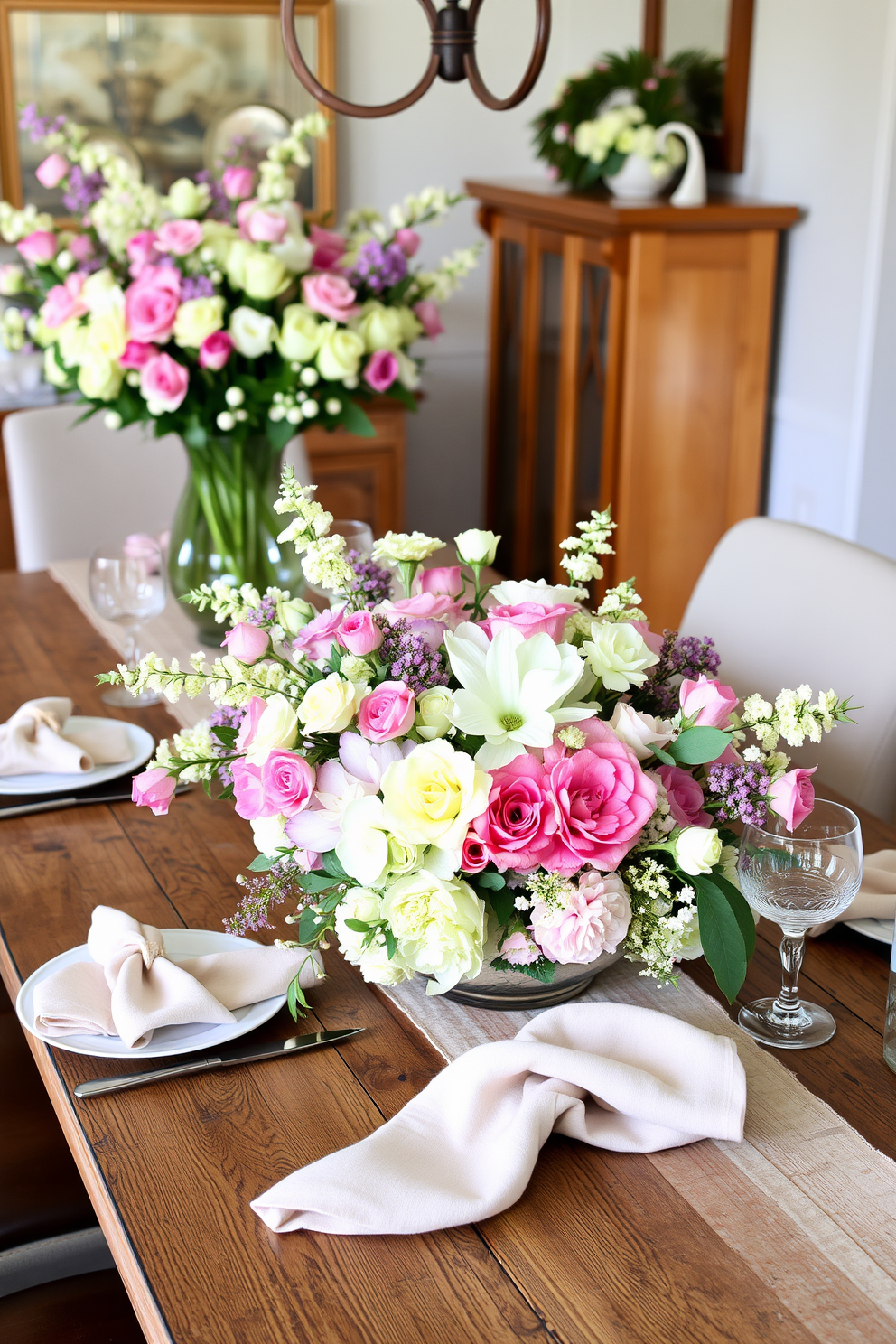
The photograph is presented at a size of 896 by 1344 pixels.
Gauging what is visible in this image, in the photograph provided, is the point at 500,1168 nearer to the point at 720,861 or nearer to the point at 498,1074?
the point at 498,1074

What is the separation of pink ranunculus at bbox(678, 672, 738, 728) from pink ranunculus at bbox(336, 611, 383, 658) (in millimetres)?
220

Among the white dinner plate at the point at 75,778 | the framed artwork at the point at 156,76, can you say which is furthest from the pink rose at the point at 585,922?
the framed artwork at the point at 156,76

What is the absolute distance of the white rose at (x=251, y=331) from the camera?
1.61m

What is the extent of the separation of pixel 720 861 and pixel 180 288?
3.29 feet

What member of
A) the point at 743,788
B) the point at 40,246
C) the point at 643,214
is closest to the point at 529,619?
the point at 743,788

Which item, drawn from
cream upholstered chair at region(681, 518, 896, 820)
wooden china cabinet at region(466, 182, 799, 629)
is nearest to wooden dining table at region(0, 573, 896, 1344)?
cream upholstered chair at region(681, 518, 896, 820)

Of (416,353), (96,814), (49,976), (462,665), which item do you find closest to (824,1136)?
(462,665)

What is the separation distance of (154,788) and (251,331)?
32.3 inches

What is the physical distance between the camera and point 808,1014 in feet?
3.32

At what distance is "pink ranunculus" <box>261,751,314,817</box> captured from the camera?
0.90 m

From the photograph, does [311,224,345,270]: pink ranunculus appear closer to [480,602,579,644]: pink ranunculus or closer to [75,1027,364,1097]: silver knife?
[480,602,579,644]: pink ranunculus

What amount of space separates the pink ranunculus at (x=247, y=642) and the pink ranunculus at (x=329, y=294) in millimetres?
758

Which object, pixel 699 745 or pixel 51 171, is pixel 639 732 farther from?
pixel 51 171

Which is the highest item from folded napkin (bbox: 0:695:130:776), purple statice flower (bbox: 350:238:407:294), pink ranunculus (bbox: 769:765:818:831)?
purple statice flower (bbox: 350:238:407:294)
